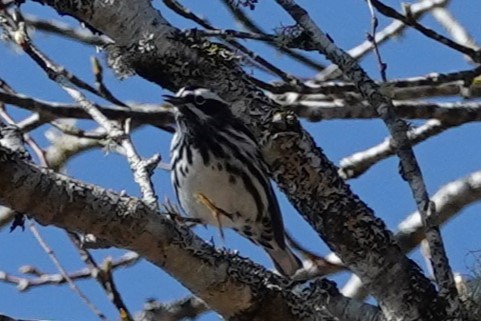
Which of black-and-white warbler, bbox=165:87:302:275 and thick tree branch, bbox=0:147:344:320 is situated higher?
black-and-white warbler, bbox=165:87:302:275

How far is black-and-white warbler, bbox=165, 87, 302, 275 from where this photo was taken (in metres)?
5.55

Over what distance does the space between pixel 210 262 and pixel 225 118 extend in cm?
305

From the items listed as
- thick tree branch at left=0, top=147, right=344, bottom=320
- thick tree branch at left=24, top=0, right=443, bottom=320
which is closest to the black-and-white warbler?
thick tree branch at left=24, top=0, right=443, bottom=320

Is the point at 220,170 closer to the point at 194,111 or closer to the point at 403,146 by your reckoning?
the point at 194,111

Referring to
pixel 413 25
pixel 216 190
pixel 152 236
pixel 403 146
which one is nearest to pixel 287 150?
pixel 403 146

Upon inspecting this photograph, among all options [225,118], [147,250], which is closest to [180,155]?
[225,118]

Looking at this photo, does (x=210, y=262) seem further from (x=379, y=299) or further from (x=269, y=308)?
(x=379, y=299)

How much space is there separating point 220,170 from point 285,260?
52cm

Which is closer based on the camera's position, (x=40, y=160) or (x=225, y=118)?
(x=40, y=160)

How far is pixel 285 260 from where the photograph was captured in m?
5.73

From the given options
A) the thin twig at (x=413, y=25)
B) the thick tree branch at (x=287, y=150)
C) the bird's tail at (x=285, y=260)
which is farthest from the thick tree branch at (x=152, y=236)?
the bird's tail at (x=285, y=260)

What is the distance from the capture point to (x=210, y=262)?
2.59m

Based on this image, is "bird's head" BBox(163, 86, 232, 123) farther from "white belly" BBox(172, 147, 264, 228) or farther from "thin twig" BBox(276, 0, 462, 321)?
"thin twig" BBox(276, 0, 462, 321)

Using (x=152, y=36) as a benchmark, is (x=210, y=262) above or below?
below
